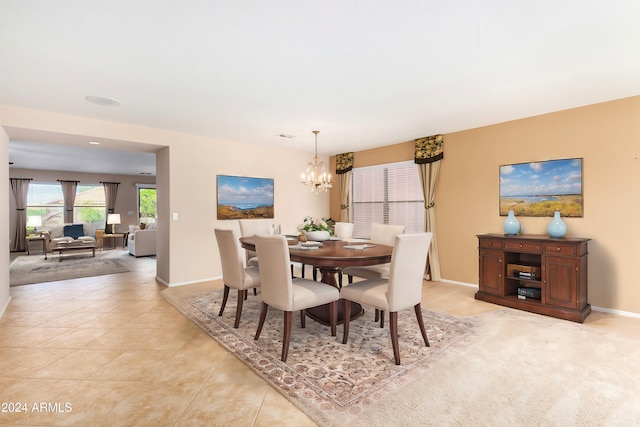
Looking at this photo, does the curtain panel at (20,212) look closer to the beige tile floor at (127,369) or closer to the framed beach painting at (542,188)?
the beige tile floor at (127,369)

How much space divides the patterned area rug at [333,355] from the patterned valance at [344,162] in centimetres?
365

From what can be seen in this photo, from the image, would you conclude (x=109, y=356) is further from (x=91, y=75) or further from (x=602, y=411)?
(x=602, y=411)

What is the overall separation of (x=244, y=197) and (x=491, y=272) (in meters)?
4.11

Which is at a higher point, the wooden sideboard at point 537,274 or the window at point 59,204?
the window at point 59,204

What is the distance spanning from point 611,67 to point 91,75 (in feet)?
15.0

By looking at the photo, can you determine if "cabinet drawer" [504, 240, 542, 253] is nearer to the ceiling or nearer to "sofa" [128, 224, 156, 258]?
the ceiling

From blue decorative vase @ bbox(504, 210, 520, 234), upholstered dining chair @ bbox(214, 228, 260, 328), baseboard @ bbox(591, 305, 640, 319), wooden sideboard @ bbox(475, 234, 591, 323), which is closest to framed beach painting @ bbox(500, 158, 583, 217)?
blue decorative vase @ bbox(504, 210, 520, 234)

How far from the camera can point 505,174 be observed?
430cm

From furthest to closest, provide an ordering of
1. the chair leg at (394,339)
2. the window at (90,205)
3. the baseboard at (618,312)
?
1. the window at (90,205)
2. the baseboard at (618,312)
3. the chair leg at (394,339)

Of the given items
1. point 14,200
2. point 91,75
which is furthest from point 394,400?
A: point 14,200

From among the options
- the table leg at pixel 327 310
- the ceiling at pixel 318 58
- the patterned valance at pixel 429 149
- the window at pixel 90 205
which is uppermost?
the ceiling at pixel 318 58

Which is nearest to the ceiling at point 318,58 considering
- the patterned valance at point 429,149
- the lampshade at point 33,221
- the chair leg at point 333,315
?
the patterned valance at point 429,149

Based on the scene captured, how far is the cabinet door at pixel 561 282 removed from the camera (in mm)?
3322

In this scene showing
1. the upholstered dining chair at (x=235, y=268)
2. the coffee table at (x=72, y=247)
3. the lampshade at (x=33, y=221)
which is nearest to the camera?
the upholstered dining chair at (x=235, y=268)
